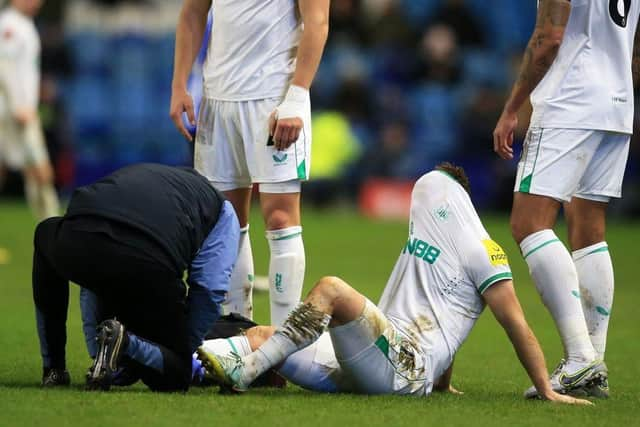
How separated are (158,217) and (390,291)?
Result: 113 centimetres

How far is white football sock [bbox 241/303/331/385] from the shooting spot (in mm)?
4988

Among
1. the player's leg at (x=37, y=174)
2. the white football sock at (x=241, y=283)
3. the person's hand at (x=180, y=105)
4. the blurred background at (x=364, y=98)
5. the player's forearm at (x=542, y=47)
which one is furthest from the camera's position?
the blurred background at (x=364, y=98)

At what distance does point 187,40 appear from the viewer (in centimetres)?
646

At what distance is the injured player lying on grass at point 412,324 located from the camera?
504cm

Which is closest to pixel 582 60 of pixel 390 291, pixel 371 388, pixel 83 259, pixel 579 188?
pixel 579 188

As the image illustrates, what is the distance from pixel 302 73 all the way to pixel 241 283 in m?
1.09

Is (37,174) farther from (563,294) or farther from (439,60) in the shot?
(439,60)

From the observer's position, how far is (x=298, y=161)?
19.8ft

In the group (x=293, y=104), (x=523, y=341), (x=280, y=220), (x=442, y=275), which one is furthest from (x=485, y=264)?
(x=293, y=104)

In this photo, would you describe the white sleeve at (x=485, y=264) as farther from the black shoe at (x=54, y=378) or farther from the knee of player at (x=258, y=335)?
the black shoe at (x=54, y=378)

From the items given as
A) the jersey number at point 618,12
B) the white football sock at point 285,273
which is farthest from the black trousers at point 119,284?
the jersey number at point 618,12

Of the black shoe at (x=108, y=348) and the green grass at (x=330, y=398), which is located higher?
the black shoe at (x=108, y=348)

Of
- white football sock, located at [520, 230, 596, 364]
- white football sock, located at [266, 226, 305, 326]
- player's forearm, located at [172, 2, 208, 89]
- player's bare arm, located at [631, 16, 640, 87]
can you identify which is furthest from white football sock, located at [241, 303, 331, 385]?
player's bare arm, located at [631, 16, 640, 87]

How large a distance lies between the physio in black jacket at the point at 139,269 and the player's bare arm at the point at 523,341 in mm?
1113
